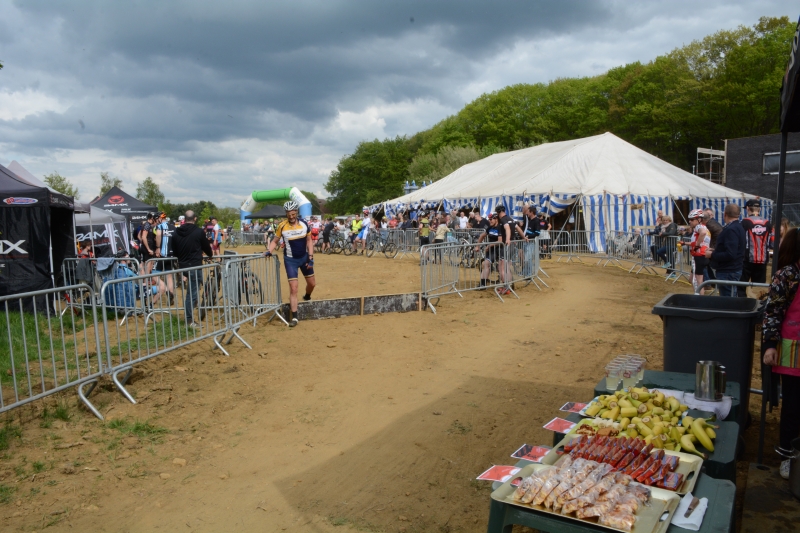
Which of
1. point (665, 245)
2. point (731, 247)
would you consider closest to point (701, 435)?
point (731, 247)

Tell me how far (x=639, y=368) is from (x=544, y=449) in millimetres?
1744

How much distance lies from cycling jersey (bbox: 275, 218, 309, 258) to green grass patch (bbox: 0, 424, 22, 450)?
492cm

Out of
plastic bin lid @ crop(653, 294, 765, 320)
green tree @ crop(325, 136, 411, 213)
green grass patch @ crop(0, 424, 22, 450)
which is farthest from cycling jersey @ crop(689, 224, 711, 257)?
green tree @ crop(325, 136, 411, 213)

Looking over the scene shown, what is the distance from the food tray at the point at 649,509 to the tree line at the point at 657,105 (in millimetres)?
49469

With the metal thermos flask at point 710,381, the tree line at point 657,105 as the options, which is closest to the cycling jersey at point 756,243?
the metal thermos flask at point 710,381

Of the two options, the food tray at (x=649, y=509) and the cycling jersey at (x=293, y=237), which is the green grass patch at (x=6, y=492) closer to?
the food tray at (x=649, y=509)

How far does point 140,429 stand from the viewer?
17.6ft

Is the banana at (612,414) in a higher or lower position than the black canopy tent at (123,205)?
lower

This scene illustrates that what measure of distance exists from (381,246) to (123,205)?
477 inches

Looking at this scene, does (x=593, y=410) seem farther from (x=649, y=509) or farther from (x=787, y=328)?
(x=787, y=328)

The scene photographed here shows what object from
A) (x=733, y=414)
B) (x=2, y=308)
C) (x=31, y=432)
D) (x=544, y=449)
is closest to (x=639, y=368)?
(x=733, y=414)

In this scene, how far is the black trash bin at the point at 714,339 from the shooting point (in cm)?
453

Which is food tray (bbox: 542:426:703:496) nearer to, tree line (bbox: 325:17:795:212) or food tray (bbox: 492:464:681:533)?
food tray (bbox: 492:464:681:533)

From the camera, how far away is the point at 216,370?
7.13 metres
